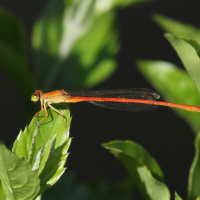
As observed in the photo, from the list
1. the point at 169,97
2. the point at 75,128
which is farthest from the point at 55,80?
the point at 75,128

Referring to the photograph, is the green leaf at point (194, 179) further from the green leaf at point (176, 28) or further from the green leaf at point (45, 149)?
the green leaf at point (176, 28)

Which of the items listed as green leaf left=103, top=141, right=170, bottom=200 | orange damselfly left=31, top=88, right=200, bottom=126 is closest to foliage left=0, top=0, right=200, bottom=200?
green leaf left=103, top=141, right=170, bottom=200

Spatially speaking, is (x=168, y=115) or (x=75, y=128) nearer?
(x=75, y=128)

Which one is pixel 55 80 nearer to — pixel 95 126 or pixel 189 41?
pixel 189 41

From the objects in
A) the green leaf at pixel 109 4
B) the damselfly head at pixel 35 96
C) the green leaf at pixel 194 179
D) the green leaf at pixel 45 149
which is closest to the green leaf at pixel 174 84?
the green leaf at pixel 194 179

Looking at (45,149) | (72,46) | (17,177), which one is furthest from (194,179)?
(72,46)

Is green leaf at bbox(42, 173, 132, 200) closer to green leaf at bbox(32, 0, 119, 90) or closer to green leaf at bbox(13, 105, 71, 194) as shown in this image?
green leaf at bbox(32, 0, 119, 90)
